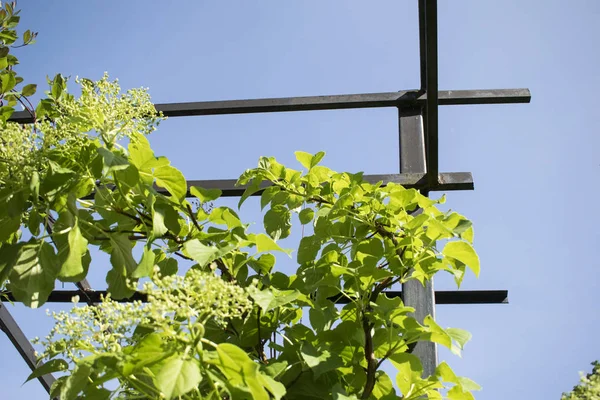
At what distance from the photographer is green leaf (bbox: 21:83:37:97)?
1992 millimetres

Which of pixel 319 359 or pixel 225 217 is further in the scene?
pixel 225 217

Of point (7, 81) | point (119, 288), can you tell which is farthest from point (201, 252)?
point (7, 81)

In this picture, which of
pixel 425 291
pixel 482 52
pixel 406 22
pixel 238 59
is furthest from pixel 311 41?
pixel 425 291

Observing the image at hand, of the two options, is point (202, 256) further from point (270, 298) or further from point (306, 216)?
point (306, 216)

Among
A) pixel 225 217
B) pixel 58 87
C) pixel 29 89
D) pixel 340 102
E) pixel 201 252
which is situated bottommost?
pixel 201 252

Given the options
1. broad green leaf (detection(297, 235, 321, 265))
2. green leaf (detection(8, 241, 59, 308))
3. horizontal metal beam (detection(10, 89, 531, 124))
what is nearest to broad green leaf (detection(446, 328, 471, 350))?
broad green leaf (detection(297, 235, 321, 265))

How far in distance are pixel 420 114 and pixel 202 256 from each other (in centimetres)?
160

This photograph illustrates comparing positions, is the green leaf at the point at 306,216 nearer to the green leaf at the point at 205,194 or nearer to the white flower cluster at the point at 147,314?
the green leaf at the point at 205,194

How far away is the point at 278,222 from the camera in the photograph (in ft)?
5.10

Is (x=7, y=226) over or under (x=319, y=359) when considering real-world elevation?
over

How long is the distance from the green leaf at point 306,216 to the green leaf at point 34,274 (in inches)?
24.6

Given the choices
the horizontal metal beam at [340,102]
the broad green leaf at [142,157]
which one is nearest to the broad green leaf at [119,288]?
the broad green leaf at [142,157]

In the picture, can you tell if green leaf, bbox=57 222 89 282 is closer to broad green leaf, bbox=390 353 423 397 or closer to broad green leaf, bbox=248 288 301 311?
broad green leaf, bbox=248 288 301 311

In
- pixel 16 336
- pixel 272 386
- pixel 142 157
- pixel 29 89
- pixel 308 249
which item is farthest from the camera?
pixel 16 336
